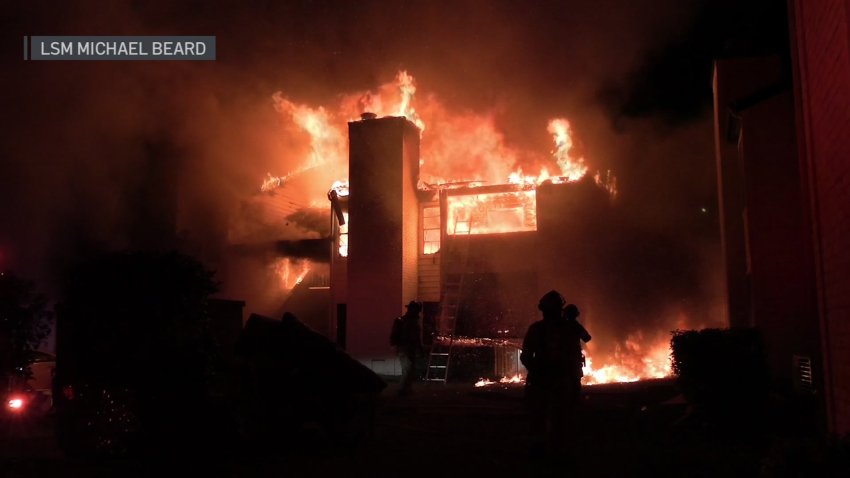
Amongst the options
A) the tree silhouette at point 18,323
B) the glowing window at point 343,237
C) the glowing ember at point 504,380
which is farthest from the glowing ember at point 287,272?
the tree silhouette at point 18,323

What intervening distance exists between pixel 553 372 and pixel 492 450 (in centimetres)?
108

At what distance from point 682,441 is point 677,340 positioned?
1.81m

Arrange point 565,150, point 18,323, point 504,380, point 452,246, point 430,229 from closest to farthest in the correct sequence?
point 18,323
point 504,380
point 452,246
point 430,229
point 565,150

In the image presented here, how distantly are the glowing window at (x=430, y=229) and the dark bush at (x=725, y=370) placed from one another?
1020cm

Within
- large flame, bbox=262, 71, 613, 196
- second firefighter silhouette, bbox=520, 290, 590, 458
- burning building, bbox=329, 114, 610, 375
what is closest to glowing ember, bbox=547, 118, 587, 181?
large flame, bbox=262, 71, 613, 196

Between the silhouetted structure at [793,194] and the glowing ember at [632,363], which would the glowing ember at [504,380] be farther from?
the silhouetted structure at [793,194]

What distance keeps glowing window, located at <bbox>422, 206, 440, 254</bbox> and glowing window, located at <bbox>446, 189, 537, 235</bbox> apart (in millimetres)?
409

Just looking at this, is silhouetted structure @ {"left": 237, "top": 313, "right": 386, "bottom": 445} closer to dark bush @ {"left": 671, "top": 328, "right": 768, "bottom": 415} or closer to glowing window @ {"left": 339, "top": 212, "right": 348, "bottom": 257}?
dark bush @ {"left": 671, "top": 328, "right": 768, "bottom": 415}

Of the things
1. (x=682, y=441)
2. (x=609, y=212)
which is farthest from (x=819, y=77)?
(x=609, y=212)

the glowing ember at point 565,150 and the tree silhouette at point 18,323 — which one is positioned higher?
the glowing ember at point 565,150

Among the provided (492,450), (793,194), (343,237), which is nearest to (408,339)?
(492,450)

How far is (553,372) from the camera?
21.0ft

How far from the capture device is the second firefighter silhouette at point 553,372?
6.32 metres

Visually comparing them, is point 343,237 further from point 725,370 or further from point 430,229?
point 725,370
